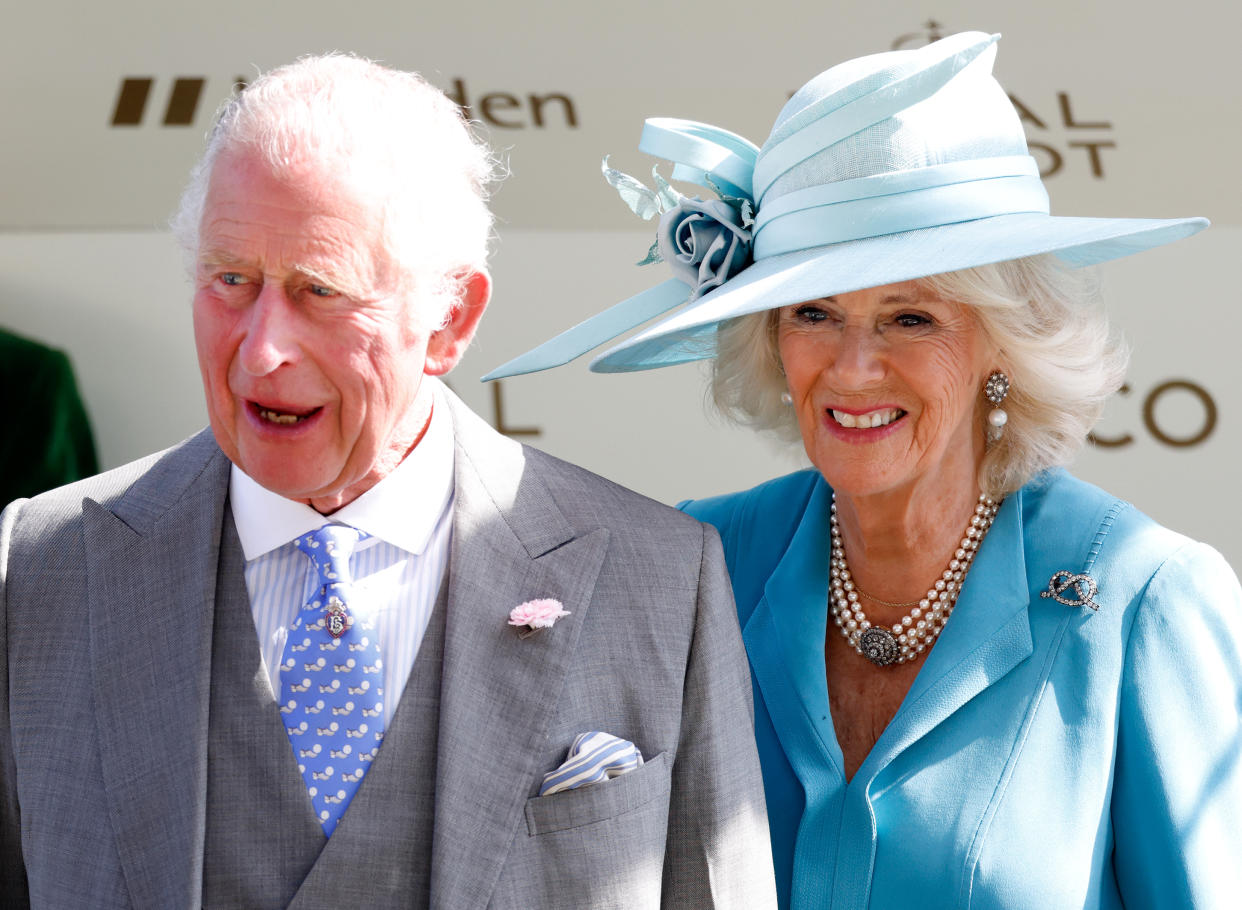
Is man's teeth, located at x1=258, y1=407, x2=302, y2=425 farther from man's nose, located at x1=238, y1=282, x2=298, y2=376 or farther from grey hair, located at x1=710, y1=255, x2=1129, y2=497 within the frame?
grey hair, located at x1=710, y1=255, x2=1129, y2=497

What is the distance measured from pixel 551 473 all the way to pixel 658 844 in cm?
54

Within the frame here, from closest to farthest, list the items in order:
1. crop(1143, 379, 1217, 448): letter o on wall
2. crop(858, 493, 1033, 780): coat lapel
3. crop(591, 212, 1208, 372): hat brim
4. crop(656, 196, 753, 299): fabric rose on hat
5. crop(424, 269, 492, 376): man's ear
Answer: crop(424, 269, 492, 376): man's ear
crop(591, 212, 1208, 372): hat brim
crop(858, 493, 1033, 780): coat lapel
crop(656, 196, 753, 299): fabric rose on hat
crop(1143, 379, 1217, 448): letter o on wall

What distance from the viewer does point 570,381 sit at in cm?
347

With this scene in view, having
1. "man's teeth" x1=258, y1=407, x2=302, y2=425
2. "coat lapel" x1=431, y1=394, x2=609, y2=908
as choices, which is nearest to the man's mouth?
"man's teeth" x1=258, y1=407, x2=302, y2=425

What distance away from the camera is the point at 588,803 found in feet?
5.65

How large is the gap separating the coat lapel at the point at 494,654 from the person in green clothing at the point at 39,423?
172cm

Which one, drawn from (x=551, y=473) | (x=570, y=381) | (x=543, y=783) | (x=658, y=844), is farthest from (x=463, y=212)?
(x=570, y=381)

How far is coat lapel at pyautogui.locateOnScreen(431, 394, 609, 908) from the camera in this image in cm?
169

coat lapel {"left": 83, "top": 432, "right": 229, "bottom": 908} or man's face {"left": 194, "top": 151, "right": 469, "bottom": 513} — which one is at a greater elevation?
man's face {"left": 194, "top": 151, "right": 469, "bottom": 513}

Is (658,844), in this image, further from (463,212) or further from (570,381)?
(570,381)

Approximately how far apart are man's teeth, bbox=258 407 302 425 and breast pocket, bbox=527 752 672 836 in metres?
0.55

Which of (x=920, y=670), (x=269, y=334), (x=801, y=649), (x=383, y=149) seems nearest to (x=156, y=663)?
(x=269, y=334)

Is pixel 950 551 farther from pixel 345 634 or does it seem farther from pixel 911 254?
pixel 345 634

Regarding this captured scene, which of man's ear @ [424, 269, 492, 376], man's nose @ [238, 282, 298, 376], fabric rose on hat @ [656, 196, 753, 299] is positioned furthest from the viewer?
fabric rose on hat @ [656, 196, 753, 299]
